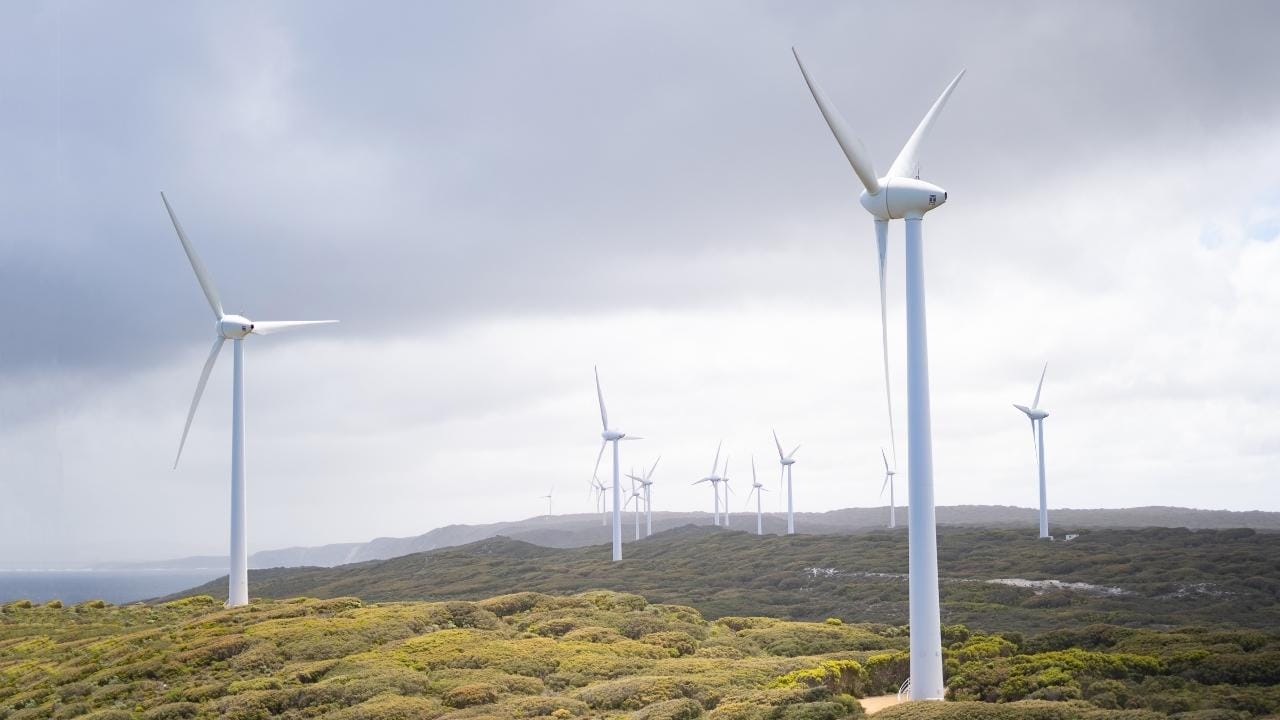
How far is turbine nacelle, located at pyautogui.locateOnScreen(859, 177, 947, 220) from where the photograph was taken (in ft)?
90.8

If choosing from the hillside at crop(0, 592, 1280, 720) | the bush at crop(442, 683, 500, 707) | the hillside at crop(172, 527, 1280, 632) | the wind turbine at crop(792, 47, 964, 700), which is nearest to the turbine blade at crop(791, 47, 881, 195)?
the wind turbine at crop(792, 47, 964, 700)

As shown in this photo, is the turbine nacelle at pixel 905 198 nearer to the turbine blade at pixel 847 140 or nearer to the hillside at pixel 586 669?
the turbine blade at pixel 847 140

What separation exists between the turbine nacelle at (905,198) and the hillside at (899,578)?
30.0 meters

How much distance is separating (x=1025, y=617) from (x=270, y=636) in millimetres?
38361

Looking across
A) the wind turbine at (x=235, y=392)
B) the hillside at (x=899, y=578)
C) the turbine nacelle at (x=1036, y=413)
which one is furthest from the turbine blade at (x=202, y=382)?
the turbine nacelle at (x=1036, y=413)

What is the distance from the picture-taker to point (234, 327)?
5238cm

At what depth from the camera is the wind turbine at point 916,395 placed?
25828mm

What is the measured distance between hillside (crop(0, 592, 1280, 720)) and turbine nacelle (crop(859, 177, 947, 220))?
43.1 feet

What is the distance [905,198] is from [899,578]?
183ft

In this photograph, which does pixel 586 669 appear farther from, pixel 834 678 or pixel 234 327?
pixel 234 327

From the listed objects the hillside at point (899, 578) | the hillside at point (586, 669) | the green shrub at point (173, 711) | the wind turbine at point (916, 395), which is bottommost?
the hillside at point (899, 578)

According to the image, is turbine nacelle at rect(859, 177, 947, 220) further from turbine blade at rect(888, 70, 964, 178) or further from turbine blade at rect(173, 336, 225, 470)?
turbine blade at rect(173, 336, 225, 470)

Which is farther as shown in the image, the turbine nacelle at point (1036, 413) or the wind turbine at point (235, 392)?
the turbine nacelle at point (1036, 413)

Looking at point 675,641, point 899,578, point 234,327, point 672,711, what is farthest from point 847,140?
point 899,578
